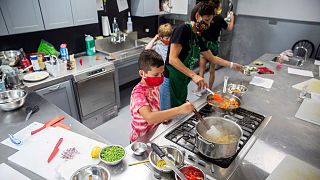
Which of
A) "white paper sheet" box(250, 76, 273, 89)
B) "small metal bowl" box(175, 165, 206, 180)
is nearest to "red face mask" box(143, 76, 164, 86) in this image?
"small metal bowl" box(175, 165, 206, 180)

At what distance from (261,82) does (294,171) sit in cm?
115

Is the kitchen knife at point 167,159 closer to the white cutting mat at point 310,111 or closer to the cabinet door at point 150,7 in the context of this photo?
the white cutting mat at point 310,111

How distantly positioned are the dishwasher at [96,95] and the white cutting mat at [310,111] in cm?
203

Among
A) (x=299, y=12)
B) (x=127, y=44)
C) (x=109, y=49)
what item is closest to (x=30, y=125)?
(x=109, y=49)

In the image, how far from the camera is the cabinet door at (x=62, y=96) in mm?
2160

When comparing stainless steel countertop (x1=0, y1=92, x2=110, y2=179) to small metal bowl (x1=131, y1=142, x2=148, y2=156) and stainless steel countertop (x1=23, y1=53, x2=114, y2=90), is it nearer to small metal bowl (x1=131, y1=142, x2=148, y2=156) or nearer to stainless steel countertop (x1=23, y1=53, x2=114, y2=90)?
small metal bowl (x1=131, y1=142, x2=148, y2=156)

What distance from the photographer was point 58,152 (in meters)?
1.11

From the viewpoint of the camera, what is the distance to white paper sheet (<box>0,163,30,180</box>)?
0.97m

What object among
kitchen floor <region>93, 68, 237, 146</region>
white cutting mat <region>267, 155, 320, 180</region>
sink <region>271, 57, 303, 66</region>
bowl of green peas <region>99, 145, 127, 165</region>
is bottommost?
kitchen floor <region>93, 68, 237, 146</region>

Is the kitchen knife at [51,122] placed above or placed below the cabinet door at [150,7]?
below

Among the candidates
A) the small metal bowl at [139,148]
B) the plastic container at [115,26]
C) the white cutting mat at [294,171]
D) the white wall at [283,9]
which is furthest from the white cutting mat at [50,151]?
the white wall at [283,9]

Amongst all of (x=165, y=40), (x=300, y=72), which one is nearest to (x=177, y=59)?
(x=165, y=40)

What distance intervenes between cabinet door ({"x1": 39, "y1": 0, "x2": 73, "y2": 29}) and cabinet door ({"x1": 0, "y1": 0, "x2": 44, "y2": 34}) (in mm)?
59

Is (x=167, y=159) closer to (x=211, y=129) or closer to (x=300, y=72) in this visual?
(x=211, y=129)
